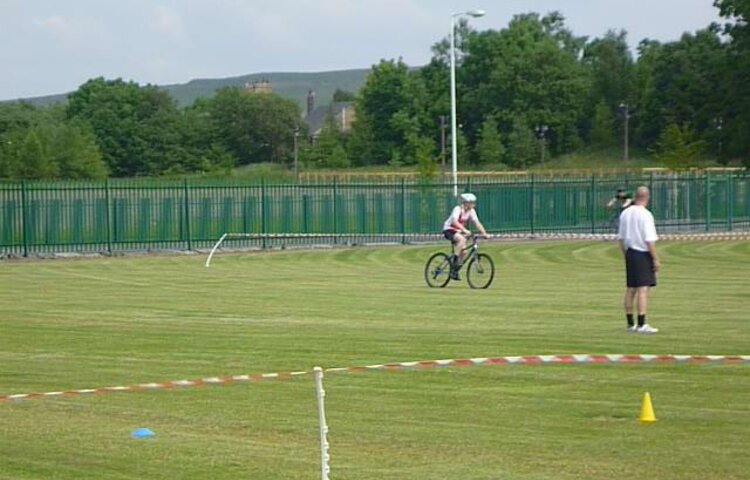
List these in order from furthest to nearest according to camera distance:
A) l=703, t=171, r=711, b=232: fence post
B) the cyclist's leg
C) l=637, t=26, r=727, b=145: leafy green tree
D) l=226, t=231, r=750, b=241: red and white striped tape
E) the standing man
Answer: l=637, t=26, r=727, b=145: leafy green tree < l=703, t=171, r=711, b=232: fence post < l=226, t=231, r=750, b=241: red and white striped tape < the cyclist's leg < the standing man

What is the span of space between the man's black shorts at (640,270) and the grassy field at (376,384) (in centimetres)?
68

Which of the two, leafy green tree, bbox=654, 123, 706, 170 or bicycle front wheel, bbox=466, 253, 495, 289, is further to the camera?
leafy green tree, bbox=654, 123, 706, 170

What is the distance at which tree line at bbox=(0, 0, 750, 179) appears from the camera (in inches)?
4348

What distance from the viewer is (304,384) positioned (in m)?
15.3

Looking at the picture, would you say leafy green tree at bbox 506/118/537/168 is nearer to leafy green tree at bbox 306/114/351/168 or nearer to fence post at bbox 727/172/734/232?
leafy green tree at bbox 306/114/351/168

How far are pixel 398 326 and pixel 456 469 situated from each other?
10853mm

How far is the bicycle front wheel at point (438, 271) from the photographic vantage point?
30297 millimetres

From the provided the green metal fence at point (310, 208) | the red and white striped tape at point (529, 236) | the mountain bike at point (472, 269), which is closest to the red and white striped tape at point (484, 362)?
the mountain bike at point (472, 269)

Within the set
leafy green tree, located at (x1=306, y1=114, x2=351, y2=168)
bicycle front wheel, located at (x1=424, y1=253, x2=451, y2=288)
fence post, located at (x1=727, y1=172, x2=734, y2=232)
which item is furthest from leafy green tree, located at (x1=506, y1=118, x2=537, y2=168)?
bicycle front wheel, located at (x1=424, y1=253, x2=451, y2=288)

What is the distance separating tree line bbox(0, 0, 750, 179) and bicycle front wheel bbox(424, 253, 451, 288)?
6792 cm

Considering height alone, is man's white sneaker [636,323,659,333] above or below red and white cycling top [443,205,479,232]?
below

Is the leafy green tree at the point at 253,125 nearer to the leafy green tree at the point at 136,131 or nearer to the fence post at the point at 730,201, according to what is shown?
the leafy green tree at the point at 136,131

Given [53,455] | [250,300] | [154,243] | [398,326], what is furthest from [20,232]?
[53,455]

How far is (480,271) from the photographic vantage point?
30219mm
